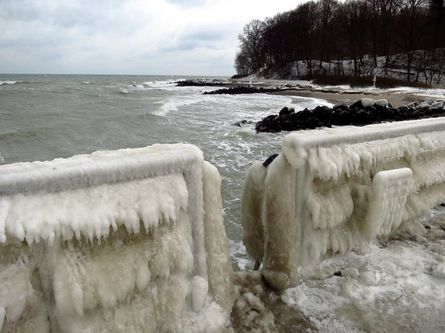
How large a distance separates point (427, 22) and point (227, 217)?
4642 centimetres

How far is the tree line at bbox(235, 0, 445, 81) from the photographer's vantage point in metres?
41.5

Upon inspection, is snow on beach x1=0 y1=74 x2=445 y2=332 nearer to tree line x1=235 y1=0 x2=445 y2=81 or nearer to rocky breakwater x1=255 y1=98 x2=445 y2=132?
rocky breakwater x1=255 y1=98 x2=445 y2=132

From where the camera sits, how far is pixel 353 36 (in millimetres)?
46219

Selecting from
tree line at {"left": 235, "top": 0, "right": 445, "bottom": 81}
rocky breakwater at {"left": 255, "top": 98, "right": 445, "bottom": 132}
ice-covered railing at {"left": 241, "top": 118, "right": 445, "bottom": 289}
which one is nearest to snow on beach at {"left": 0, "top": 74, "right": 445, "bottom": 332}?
ice-covered railing at {"left": 241, "top": 118, "right": 445, "bottom": 289}

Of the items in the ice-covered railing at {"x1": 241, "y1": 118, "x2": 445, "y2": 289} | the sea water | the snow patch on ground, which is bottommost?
the sea water

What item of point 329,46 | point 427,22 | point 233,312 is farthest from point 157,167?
point 329,46

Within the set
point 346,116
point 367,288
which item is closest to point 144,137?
point 346,116

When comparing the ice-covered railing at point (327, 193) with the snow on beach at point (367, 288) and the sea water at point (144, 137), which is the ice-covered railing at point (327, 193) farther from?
the sea water at point (144, 137)

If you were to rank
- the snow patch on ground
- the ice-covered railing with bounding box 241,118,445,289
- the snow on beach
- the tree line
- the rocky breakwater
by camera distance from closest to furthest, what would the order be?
the snow on beach → the snow patch on ground → the ice-covered railing with bounding box 241,118,445,289 → the rocky breakwater → the tree line

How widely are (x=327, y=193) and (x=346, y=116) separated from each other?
14.1 m

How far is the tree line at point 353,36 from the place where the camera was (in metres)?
41.5

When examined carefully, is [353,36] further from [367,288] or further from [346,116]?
[367,288]

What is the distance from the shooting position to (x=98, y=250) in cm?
178

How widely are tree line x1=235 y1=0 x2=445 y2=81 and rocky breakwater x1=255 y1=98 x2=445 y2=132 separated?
25.5 m
